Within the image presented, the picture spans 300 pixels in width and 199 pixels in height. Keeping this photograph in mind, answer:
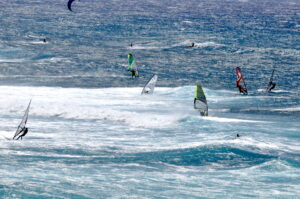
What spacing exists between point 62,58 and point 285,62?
22318 millimetres

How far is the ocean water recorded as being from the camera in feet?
77.0

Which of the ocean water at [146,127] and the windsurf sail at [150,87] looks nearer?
the ocean water at [146,127]

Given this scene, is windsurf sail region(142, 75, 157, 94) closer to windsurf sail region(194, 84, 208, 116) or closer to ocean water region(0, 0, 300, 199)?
ocean water region(0, 0, 300, 199)

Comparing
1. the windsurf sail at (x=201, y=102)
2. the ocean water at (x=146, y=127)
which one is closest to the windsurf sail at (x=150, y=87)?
the ocean water at (x=146, y=127)

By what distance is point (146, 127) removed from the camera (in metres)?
33.8

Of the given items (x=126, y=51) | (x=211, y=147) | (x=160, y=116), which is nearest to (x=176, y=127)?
(x=160, y=116)

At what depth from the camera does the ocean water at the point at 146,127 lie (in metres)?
23.5

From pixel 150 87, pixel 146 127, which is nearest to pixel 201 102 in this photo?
pixel 146 127

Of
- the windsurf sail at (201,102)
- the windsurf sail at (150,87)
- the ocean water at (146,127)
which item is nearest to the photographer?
the ocean water at (146,127)

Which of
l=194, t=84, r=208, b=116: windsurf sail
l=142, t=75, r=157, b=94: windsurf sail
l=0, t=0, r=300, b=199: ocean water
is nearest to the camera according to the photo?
l=0, t=0, r=300, b=199: ocean water

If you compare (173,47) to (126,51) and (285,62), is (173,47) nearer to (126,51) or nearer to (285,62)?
(126,51)

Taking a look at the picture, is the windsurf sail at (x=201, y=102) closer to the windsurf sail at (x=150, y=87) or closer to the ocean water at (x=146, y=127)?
the ocean water at (x=146, y=127)

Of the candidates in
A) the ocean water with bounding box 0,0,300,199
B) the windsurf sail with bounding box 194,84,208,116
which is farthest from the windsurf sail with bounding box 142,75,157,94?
the windsurf sail with bounding box 194,84,208,116

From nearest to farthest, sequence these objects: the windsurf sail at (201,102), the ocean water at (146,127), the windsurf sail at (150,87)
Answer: the ocean water at (146,127) < the windsurf sail at (201,102) < the windsurf sail at (150,87)
